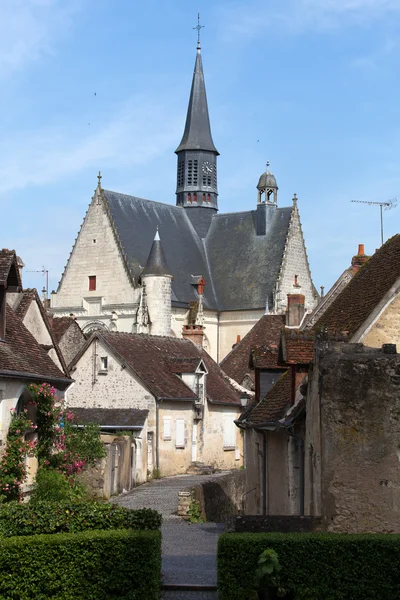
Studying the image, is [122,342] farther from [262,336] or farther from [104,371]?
[262,336]

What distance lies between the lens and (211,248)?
75.5 metres

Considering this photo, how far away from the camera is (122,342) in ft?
123

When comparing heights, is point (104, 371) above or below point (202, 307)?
below

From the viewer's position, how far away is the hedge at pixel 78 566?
11508mm

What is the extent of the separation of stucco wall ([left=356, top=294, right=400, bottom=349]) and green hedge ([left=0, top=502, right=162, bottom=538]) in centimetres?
551

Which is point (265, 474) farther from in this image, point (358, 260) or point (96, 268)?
point (96, 268)

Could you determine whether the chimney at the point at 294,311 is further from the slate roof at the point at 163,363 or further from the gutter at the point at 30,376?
the gutter at the point at 30,376

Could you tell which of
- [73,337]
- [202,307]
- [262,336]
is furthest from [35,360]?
[202,307]

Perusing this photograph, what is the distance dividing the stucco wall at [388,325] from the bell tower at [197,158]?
200 feet

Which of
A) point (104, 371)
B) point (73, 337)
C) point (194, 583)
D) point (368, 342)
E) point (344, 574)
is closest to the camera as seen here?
point (344, 574)

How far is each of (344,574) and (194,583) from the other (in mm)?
2469

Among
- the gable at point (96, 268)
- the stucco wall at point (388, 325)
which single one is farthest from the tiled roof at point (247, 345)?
the stucco wall at point (388, 325)

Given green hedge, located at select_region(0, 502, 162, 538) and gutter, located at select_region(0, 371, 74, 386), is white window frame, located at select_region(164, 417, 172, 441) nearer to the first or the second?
gutter, located at select_region(0, 371, 74, 386)

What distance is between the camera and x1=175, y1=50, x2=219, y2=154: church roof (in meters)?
78.1
